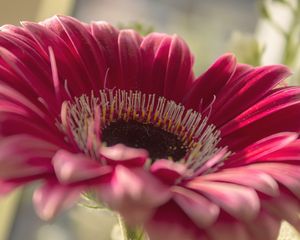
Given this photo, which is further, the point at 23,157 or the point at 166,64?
the point at 166,64

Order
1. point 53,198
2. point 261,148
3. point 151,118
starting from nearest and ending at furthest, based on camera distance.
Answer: point 53,198
point 261,148
point 151,118

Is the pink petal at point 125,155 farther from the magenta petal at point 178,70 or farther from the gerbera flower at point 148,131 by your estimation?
the magenta petal at point 178,70

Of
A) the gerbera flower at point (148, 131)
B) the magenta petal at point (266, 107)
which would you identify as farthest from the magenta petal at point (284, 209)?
the magenta petal at point (266, 107)

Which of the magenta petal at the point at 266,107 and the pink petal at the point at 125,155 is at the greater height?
the pink petal at the point at 125,155

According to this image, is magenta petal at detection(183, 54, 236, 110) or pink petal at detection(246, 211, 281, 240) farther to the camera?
magenta petal at detection(183, 54, 236, 110)

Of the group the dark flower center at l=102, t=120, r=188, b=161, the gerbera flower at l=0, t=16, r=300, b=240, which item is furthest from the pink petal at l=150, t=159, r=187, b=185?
the dark flower center at l=102, t=120, r=188, b=161

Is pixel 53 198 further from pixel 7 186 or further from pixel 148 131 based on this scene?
pixel 148 131

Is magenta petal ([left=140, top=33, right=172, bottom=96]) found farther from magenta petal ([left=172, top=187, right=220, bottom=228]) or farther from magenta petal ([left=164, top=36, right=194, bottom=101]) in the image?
magenta petal ([left=172, top=187, right=220, bottom=228])

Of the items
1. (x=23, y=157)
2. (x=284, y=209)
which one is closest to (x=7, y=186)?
(x=23, y=157)

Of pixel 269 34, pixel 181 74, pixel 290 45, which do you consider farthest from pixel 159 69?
pixel 269 34
